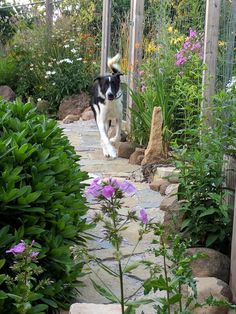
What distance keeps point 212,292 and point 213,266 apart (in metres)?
0.35

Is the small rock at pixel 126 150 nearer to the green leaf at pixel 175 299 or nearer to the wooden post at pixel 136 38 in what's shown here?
the wooden post at pixel 136 38

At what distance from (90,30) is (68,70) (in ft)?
4.19

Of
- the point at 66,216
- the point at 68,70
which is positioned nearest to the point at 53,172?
the point at 66,216

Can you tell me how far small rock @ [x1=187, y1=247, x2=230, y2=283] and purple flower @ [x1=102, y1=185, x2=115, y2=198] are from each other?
1641 mm

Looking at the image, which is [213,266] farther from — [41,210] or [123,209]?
[123,209]

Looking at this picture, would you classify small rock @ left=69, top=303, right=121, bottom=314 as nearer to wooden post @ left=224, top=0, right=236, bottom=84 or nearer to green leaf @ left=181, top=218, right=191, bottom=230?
green leaf @ left=181, top=218, right=191, bottom=230

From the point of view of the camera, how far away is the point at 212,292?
2.90 m

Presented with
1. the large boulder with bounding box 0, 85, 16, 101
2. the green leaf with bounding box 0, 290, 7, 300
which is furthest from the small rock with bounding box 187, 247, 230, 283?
the large boulder with bounding box 0, 85, 16, 101

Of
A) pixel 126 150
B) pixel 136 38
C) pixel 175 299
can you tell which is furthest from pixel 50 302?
pixel 136 38

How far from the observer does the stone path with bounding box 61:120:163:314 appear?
317 centimetres

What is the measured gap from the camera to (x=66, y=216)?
2.94 m

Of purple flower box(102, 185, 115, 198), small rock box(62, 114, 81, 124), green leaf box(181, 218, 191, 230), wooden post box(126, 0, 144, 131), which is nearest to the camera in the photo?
purple flower box(102, 185, 115, 198)

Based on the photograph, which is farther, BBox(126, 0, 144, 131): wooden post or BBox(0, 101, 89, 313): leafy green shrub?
BBox(126, 0, 144, 131): wooden post

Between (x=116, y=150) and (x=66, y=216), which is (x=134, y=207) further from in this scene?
(x=116, y=150)
